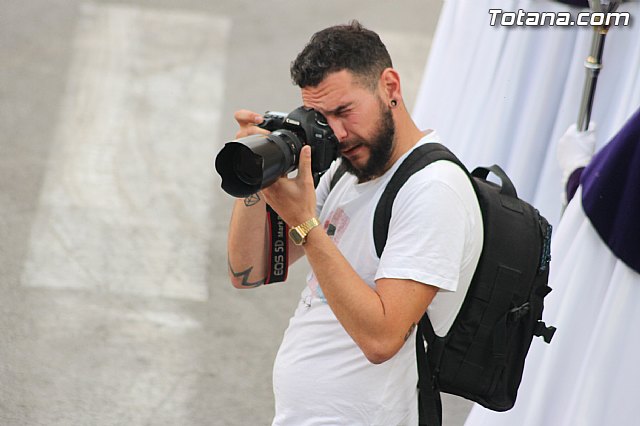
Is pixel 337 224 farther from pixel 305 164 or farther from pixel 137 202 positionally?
pixel 137 202

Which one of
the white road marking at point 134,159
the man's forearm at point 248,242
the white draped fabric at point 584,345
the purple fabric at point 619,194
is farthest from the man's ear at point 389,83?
the white road marking at point 134,159

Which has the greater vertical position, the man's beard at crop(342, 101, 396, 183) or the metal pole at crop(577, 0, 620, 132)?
the metal pole at crop(577, 0, 620, 132)

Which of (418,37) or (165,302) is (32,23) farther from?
(165,302)

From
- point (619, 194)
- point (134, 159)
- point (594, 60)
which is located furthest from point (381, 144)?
point (134, 159)

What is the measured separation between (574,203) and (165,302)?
1.69m

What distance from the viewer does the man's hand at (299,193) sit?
167cm

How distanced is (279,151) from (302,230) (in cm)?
15

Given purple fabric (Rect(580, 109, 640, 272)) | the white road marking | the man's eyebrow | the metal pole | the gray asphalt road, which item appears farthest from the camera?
the white road marking

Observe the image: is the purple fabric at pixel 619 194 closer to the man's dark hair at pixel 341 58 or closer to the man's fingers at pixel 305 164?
the man's dark hair at pixel 341 58

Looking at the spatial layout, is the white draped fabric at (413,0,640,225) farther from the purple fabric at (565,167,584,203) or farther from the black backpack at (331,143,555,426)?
the black backpack at (331,143,555,426)

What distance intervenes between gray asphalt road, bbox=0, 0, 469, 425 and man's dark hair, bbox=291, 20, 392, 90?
1.59 metres

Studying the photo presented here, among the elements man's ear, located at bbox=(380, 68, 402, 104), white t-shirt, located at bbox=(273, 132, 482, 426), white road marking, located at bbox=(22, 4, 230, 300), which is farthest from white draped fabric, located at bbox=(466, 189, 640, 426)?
white road marking, located at bbox=(22, 4, 230, 300)

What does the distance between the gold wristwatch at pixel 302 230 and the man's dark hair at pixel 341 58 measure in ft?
0.86

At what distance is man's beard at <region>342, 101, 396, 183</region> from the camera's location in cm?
175
